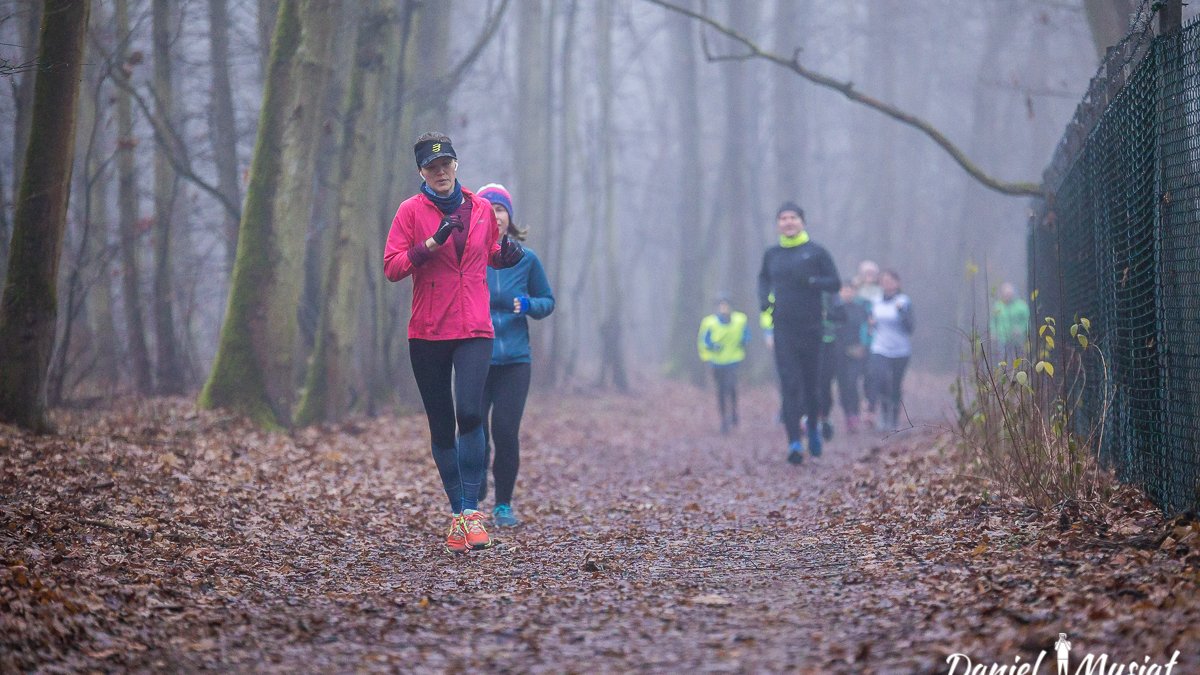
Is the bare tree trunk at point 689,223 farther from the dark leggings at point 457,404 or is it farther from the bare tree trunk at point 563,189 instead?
the dark leggings at point 457,404

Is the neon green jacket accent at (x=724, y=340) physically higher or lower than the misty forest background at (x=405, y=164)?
lower

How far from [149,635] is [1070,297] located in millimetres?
7284

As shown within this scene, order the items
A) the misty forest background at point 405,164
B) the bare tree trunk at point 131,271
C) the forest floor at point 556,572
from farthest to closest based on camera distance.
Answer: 1. the bare tree trunk at point 131,271
2. the misty forest background at point 405,164
3. the forest floor at point 556,572

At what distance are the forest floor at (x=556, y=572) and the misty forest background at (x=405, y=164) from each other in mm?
2124

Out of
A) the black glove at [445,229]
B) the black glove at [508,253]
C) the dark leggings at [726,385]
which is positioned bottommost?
the dark leggings at [726,385]

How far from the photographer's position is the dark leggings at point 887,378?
1520cm

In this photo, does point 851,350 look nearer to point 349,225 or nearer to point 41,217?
point 349,225

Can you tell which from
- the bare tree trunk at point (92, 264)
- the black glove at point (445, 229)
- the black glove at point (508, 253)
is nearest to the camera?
the black glove at point (445, 229)

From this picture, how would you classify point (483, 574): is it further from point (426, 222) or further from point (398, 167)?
point (398, 167)

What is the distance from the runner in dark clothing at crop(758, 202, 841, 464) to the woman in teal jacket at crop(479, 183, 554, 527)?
409 centimetres

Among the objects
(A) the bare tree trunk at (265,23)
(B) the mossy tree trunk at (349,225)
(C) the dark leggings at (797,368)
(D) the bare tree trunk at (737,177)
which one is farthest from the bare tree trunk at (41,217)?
(D) the bare tree trunk at (737,177)

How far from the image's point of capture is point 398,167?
16094 mm

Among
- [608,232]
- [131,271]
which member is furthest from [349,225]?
[608,232]

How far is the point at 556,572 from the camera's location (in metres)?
5.97
